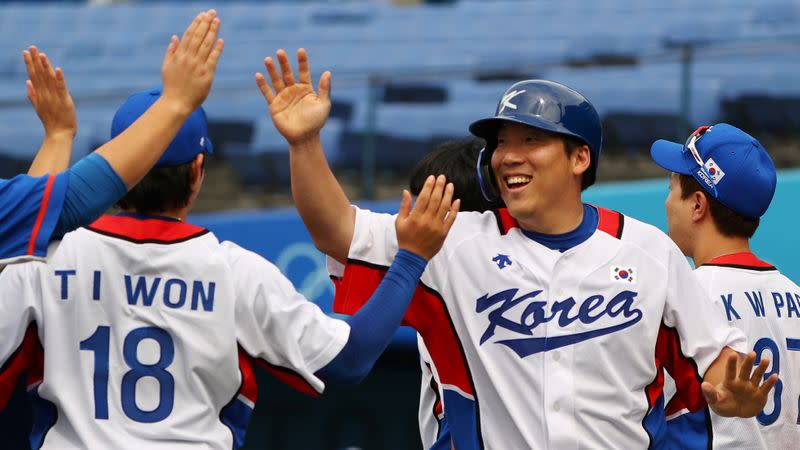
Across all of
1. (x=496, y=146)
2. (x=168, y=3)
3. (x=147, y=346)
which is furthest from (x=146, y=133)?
(x=168, y=3)

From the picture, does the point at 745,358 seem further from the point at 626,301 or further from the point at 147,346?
the point at 147,346

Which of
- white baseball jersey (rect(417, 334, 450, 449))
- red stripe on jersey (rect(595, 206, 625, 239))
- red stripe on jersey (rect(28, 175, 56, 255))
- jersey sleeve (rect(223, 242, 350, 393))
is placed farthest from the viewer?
Answer: white baseball jersey (rect(417, 334, 450, 449))

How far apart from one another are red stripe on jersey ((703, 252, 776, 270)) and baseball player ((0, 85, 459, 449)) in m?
1.13

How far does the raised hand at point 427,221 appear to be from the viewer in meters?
2.70

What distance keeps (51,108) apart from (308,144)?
0.75m

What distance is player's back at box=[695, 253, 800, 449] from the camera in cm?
337

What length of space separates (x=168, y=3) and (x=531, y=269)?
55.8 feet

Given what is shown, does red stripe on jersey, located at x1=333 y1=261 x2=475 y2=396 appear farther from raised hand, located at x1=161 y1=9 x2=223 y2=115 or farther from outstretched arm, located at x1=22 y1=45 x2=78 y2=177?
outstretched arm, located at x1=22 y1=45 x2=78 y2=177

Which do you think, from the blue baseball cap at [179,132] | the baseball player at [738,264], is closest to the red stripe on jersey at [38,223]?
the blue baseball cap at [179,132]

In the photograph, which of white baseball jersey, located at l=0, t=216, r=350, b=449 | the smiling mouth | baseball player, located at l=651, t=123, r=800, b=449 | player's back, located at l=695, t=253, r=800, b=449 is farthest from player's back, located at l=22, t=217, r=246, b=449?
player's back, located at l=695, t=253, r=800, b=449

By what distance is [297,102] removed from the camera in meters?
2.80

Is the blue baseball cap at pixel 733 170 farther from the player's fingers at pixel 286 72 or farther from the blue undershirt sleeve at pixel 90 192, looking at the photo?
the blue undershirt sleeve at pixel 90 192

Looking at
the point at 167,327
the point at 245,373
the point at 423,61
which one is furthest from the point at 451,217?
the point at 423,61

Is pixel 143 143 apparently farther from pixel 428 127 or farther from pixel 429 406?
pixel 428 127
